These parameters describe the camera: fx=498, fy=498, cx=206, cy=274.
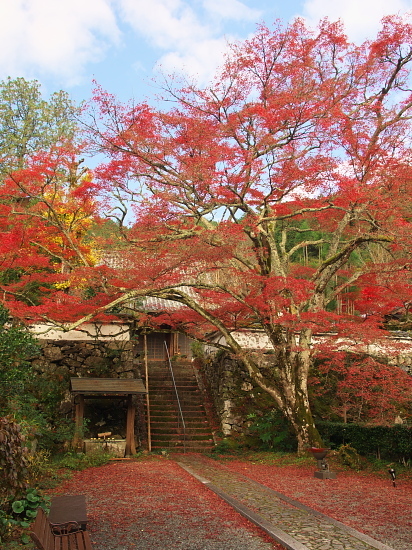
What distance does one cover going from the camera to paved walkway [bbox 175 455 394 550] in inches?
231

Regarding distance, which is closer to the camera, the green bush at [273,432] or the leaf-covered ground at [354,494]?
the leaf-covered ground at [354,494]

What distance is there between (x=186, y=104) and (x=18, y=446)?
9621 millimetres

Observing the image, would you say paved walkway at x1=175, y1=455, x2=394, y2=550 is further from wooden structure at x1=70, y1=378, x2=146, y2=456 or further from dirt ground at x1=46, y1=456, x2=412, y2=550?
wooden structure at x1=70, y1=378, x2=146, y2=456

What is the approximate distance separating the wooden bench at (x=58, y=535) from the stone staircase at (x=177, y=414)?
9.80 m

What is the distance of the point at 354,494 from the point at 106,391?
7221 millimetres

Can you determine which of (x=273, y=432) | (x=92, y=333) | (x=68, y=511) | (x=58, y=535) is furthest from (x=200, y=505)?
(x=92, y=333)

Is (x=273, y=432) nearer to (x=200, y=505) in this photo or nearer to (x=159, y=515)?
(x=200, y=505)

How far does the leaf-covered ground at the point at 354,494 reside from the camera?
673 centimetres

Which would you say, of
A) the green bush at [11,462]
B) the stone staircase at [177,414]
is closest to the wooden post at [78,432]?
the stone staircase at [177,414]

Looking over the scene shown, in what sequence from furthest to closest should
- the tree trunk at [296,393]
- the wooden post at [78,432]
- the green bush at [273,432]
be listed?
the green bush at [273,432] → the wooden post at [78,432] → the tree trunk at [296,393]

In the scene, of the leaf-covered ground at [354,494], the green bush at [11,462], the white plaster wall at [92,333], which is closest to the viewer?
the green bush at [11,462]

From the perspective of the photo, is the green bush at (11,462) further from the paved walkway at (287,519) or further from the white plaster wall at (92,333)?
the white plaster wall at (92,333)

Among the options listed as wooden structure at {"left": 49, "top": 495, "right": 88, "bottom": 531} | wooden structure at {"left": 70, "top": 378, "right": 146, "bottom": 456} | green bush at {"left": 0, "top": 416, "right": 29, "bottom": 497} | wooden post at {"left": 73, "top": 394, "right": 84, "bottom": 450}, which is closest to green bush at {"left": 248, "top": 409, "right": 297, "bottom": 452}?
wooden structure at {"left": 70, "top": 378, "right": 146, "bottom": 456}

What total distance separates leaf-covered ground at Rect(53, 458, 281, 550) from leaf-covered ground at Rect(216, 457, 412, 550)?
5.00ft
